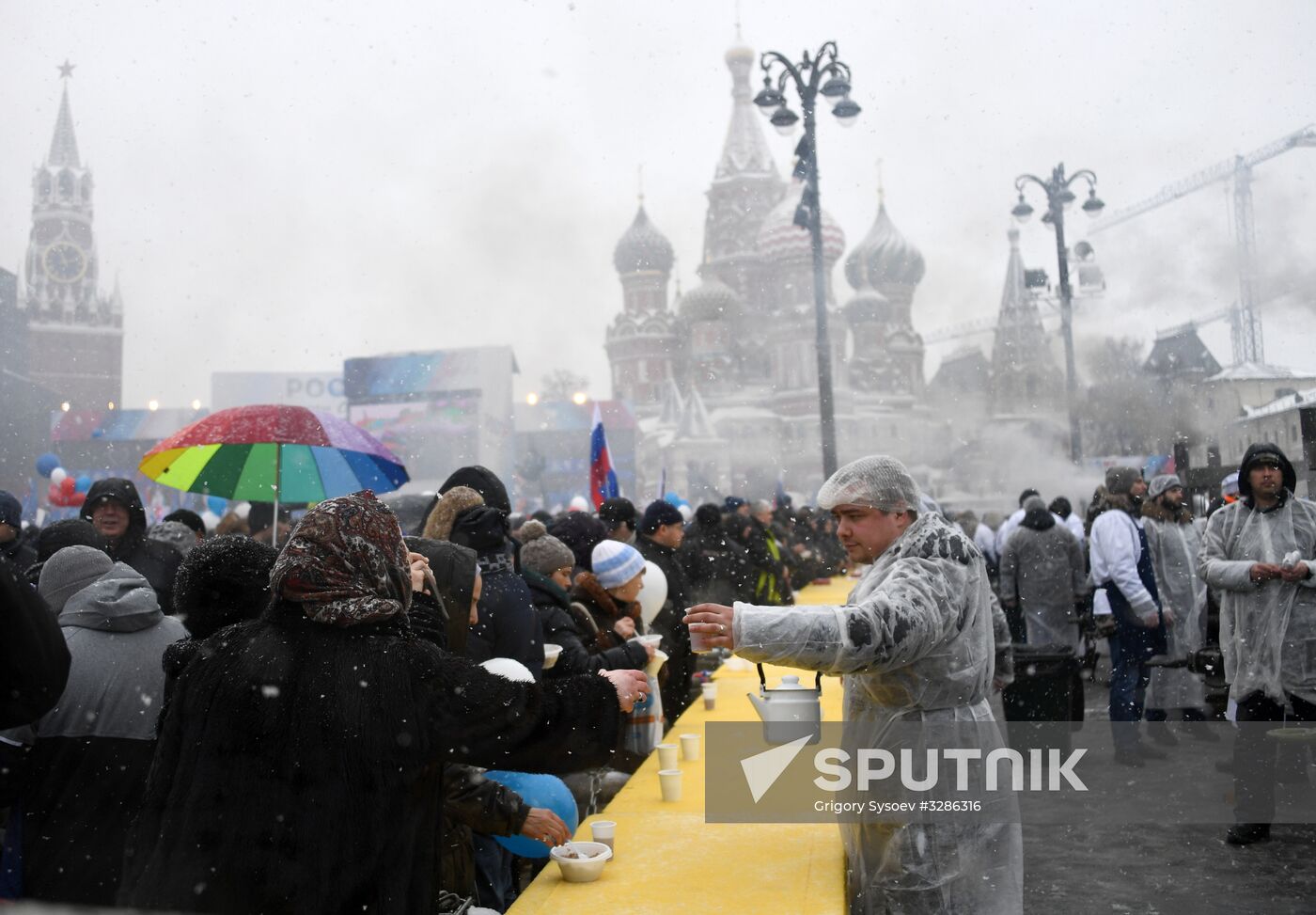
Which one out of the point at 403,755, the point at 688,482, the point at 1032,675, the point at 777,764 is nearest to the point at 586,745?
the point at 403,755

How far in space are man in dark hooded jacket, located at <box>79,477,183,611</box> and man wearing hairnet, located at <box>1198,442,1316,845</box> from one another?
5.13m

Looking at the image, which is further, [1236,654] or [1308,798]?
[1308,798]

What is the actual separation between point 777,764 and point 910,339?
64.8m

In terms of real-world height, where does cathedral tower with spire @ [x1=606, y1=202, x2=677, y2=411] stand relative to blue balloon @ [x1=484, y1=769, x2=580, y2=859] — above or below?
above

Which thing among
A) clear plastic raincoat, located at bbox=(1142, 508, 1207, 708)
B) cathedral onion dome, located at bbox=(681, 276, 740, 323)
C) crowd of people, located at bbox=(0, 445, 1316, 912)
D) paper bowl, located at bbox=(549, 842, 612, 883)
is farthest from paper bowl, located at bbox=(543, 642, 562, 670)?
cathedral onion dome, located at bbox=(681, 276, 740, 323)

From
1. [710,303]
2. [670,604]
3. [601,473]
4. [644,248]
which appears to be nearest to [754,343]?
[710,303]

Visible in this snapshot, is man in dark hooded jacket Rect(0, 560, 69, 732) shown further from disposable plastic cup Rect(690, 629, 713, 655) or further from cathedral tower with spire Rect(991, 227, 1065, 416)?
cathedral tower with spire Rect(991, 227, 1065, 416)

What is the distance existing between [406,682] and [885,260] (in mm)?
68821

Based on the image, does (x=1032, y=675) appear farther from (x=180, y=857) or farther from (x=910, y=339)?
(x=910, y=339)

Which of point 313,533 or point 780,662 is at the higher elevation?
point 313,533

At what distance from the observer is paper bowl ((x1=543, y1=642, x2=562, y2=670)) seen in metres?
3.95

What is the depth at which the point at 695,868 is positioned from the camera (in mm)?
2730

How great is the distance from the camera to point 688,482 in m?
56.0

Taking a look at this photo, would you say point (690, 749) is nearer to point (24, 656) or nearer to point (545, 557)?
point (545, 557)
